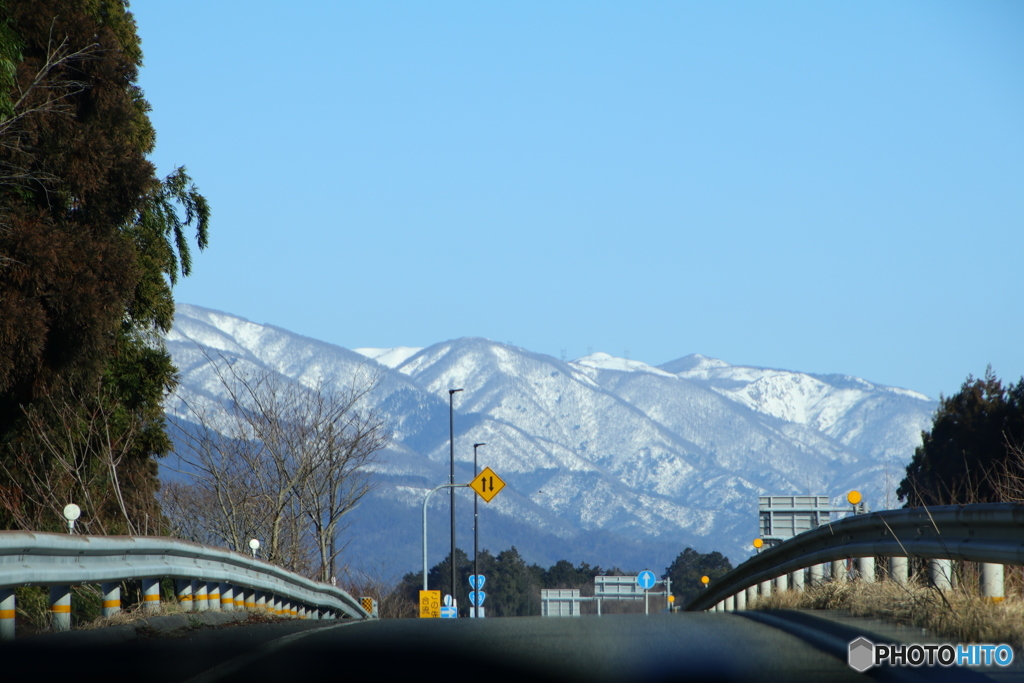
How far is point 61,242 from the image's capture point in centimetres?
1717

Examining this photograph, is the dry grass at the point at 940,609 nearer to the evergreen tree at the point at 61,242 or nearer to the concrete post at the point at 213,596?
the concrete post at the point at 213,596

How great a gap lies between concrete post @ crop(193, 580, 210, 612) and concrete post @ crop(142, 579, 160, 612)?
1.07 metres

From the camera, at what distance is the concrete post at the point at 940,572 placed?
9453 millimetres

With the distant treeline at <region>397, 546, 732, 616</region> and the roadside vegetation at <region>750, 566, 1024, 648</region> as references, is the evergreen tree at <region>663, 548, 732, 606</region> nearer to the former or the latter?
the distant treeline at <region>397, 546, 732, 616</region>

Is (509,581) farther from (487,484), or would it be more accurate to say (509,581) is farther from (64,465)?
(64,465)

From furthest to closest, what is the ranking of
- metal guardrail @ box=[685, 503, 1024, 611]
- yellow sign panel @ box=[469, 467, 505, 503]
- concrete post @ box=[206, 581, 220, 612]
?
yellow sign panel @ box=[469, 467, 505, 503] → concrete post @ box=[206, 581, 220, 612] → metal guardrail @ box=[685, 503, 1024, 611]

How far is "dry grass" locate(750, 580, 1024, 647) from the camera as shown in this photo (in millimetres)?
7949

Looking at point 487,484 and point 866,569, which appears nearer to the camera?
point 866,569

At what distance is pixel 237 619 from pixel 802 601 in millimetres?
5866

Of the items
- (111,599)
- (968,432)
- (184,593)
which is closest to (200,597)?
(184,593)

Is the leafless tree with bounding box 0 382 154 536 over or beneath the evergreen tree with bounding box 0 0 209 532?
beneath

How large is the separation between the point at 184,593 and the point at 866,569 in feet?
21.6

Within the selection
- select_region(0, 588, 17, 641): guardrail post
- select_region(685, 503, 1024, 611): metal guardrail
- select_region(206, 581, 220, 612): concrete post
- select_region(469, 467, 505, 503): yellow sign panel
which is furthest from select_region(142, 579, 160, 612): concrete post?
select_region(469, 467, 505, 503): yellow sign panel

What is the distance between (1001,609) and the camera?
819 centimetres
